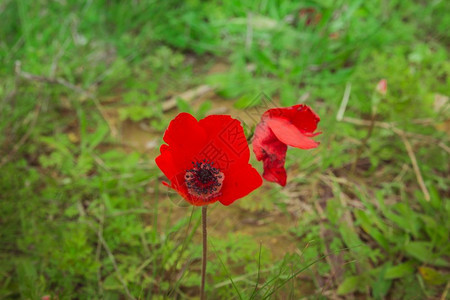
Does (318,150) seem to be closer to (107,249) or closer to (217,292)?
(217,292)

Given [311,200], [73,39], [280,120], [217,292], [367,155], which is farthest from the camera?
[73,39]

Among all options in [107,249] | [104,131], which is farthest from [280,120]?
[104,131]

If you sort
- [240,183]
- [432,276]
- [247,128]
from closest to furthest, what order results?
[240,183]
[247,128]
[432,276]

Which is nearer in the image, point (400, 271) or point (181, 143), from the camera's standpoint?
point (181, 143)

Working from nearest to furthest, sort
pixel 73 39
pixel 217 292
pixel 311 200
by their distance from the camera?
pixel 217 292 → pixel 311 200 → pixel 73 39

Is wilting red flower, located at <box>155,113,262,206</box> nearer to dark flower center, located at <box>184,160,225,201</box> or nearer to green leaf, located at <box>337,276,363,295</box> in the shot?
dark flower center, located at <box>184,160,225,201</box>

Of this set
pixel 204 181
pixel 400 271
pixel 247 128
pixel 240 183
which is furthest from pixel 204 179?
pixel 400 271

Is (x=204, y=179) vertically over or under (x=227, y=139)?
under

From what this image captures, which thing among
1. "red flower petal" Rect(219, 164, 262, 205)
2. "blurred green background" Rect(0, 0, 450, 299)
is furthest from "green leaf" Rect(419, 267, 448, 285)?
"red flower petal" Rect(219, 164, 262, 205)

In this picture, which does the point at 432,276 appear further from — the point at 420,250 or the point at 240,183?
the point at 240,183
